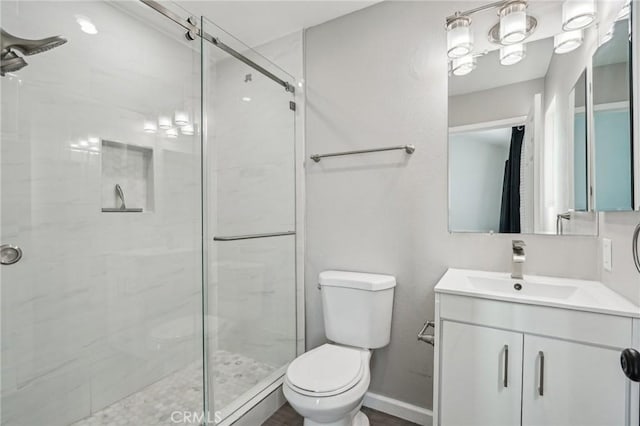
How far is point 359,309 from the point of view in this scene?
1.77 m

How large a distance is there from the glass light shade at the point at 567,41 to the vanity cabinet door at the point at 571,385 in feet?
4.21

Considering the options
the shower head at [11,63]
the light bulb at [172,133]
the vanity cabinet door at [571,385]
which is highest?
the shower head at [11,63]

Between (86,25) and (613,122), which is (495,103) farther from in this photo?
(86,25)

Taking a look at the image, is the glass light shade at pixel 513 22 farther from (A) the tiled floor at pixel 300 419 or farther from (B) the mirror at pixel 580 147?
(A) the tiled floor at pixel 300 419

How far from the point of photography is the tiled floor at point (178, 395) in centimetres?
162

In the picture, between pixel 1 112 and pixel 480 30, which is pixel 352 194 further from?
pixel 1 112

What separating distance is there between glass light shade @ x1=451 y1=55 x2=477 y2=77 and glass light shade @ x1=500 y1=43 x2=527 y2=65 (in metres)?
0.13

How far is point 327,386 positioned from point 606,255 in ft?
4.24

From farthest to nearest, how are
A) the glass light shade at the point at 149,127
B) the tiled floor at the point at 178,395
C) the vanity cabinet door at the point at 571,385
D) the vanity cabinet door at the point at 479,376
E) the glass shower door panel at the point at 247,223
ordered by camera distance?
the glass light shade at the point at 149,127 → the glass shower door panel at the point at 247,223 → the tiled floor at the point at 178,395 → the vanity cabinet door at the point at 479,376 → the vanity cabinet door at the point at 571,385

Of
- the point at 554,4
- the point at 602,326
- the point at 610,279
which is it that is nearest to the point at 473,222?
the point at 610,279

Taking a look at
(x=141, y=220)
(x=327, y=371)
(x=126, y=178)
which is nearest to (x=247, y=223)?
(x=141, y=220)

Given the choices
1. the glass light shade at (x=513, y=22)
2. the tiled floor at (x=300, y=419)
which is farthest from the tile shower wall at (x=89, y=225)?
the glass light shade at (x=513, y=22)

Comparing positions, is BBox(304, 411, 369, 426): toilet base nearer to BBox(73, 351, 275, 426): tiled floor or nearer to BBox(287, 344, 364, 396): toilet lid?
BBox(287, 344, 364, 396): toilet lid

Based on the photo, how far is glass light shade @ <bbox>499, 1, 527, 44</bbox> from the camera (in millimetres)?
1505
